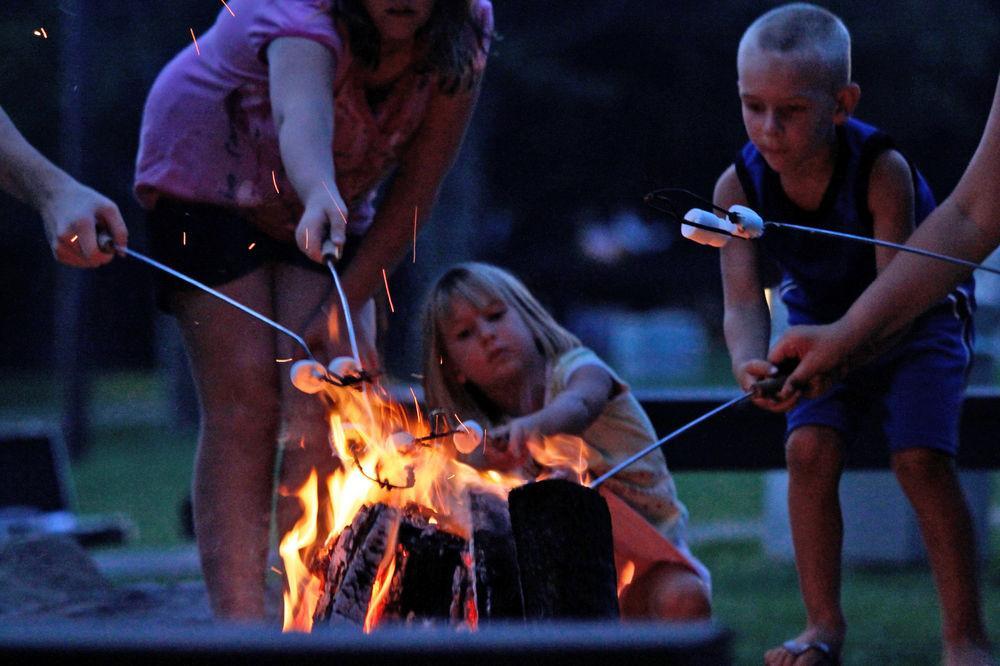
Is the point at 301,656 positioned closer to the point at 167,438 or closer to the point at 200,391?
the point at 200,391

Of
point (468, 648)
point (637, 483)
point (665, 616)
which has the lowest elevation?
point (665, 616)

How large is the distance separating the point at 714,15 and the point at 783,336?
6.41 m

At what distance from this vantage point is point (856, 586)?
441 centimetres

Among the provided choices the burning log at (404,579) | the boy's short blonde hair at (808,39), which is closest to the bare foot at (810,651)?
the burning log at (404,579)

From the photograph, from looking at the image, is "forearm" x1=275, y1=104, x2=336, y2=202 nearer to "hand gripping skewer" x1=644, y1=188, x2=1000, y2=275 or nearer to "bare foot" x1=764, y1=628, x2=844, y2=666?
"hand gripping skewer" x1=644, y1=188, x2=1000, y2=275

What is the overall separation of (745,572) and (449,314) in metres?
2.31

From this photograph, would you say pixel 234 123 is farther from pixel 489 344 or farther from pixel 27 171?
pixel 489 344

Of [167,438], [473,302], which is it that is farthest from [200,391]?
[167,438]

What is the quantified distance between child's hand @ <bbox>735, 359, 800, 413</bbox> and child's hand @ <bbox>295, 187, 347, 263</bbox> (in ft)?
2.27

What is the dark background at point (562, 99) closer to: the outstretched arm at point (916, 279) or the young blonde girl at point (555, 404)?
the young blonde girl at point (555, 404)

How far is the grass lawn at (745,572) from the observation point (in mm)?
3365

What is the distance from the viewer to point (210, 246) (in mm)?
2453

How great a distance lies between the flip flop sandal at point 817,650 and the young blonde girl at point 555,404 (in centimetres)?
16

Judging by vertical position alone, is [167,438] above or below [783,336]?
below
